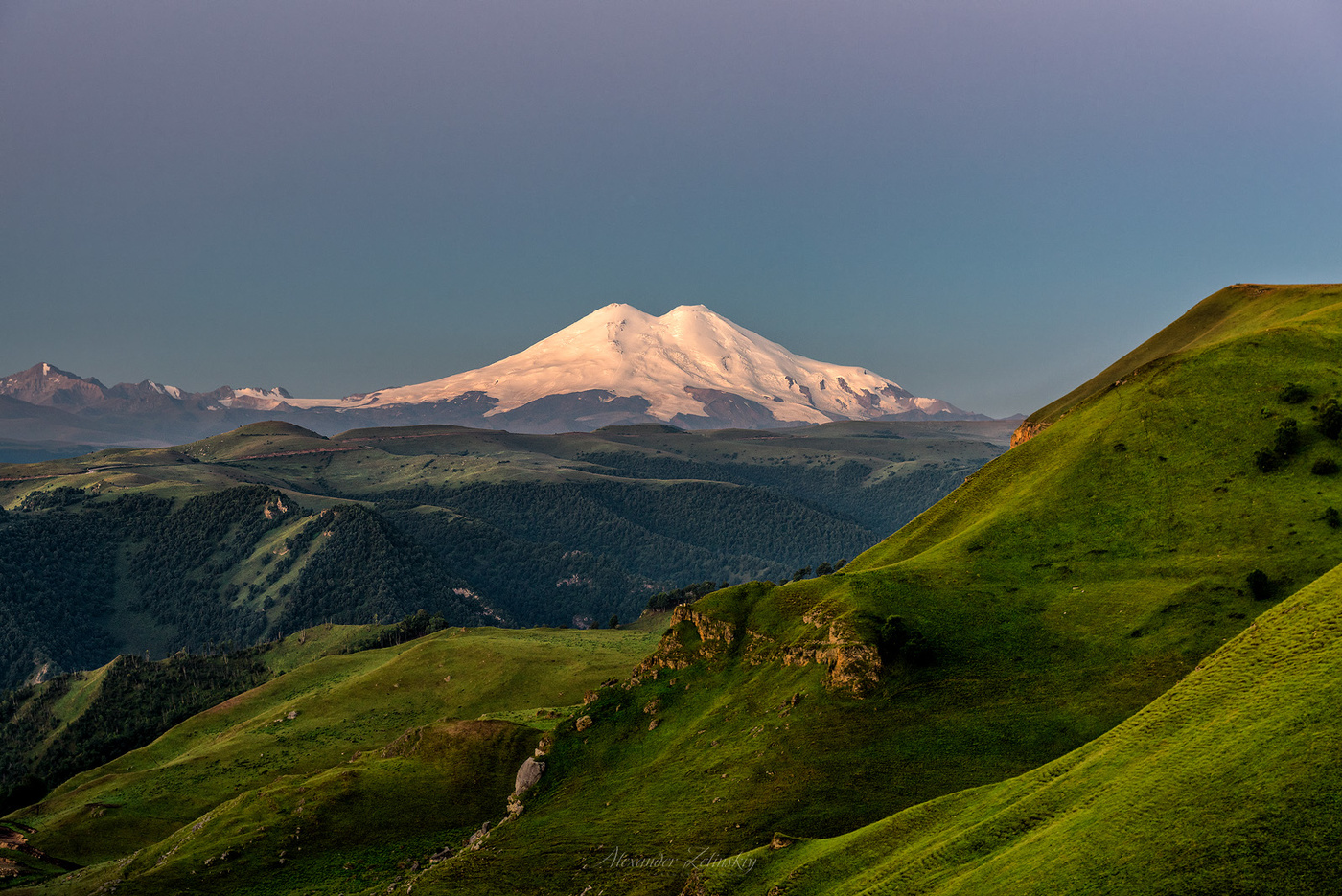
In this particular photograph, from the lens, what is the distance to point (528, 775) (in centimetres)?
7125

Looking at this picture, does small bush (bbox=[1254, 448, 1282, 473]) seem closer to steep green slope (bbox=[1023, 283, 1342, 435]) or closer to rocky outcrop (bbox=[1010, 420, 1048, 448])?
steep green slope (bbox=[1023, 283, 1342, 435])

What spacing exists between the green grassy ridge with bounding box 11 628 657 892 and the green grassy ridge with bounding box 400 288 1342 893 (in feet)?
82.0

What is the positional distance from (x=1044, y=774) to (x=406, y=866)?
50522mm

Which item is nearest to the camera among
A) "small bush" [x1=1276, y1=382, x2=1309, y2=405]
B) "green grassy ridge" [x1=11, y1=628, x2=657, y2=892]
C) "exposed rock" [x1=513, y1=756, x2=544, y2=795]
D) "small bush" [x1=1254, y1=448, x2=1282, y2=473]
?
"exposed rock" [x1=513, y1=756, x2=544, y2=795]

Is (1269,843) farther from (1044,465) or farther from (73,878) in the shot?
(73,878)

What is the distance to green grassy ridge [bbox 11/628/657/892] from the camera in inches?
3760

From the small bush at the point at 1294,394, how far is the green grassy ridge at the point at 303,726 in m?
88.2

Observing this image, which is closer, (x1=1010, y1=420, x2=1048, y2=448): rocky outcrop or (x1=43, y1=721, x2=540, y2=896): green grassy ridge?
(x1=43, y1=721, x2=540, y2=896): green grassy ridge

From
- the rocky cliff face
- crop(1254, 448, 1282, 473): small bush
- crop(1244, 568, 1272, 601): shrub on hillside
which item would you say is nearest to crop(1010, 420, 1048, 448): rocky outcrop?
crop(1254, 448, 1282, 473): small bush

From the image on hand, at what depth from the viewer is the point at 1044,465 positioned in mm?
97062

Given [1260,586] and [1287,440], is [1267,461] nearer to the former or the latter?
[1287,440]

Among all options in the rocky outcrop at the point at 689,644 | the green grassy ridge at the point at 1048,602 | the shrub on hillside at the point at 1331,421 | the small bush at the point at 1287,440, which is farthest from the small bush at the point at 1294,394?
the rocky outcrop at the point at 689,644

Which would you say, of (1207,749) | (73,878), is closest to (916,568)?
(1207,749)

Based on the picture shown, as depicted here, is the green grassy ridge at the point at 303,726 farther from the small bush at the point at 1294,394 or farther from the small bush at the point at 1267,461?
the small bush at the point at 1294,394
